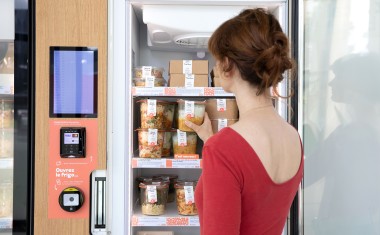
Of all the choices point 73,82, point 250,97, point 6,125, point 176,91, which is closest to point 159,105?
point 176,91

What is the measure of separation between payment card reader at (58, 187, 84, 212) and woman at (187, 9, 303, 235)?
36.0 inches

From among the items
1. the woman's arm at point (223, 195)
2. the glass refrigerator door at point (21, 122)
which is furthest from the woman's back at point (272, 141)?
the glass refrigerator door at point (21, 122)

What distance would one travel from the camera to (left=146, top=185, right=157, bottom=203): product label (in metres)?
2.14

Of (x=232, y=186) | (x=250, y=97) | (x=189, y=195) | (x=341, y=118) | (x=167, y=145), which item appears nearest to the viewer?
(x=232, y=186)

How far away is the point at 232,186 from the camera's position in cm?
104

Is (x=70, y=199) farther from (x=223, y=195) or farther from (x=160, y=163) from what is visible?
(x=223, y=195)

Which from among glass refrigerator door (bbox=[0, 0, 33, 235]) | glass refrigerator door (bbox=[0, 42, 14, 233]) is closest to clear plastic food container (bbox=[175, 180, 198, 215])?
glass refrigerator door (bbox=[0, 0, 33, 235])

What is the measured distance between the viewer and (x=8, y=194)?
232cm

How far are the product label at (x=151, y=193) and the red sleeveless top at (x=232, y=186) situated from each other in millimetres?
1032

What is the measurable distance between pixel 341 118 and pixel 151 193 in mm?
1057

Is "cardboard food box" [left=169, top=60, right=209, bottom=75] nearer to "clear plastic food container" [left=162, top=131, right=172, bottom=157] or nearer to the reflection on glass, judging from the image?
"clear plastic food container" [left=162, top=131, right=172, bottom=157]

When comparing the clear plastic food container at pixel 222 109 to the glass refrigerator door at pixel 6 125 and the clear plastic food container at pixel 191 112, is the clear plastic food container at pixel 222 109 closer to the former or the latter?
the clear plastic food container at pixel 191 112

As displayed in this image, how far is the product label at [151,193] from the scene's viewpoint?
2137 mm

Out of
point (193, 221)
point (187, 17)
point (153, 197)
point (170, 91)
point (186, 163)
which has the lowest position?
point (193, 221)
